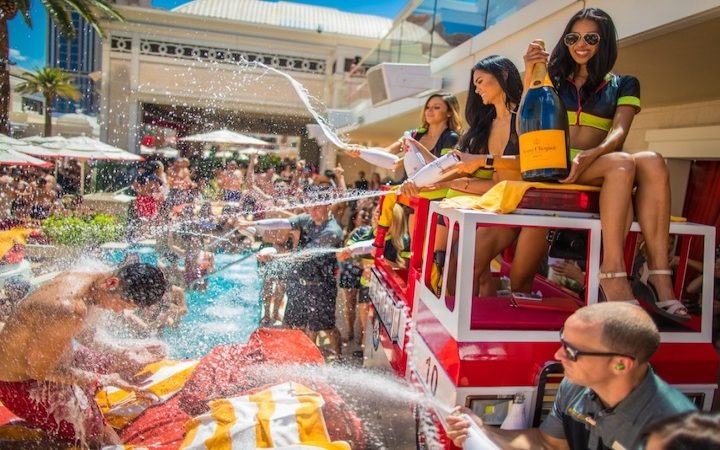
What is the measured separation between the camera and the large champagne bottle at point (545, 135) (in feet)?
9.75

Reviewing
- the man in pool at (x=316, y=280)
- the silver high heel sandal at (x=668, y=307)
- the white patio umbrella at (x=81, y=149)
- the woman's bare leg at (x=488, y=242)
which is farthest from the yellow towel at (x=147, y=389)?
the white patio umbrella at (x=81, y=149)

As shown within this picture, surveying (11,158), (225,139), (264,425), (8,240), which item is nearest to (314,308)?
(264,425)

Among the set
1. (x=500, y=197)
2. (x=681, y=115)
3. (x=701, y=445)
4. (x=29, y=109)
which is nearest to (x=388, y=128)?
(x=681, y=115)

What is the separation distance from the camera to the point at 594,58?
10.9 ft

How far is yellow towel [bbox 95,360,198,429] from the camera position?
4.14 metres

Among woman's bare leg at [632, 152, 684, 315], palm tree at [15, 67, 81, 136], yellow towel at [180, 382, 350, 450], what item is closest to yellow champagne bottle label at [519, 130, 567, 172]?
woman's bare leg at [632, 152, 684, 315]

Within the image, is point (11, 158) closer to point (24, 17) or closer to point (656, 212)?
point (24, 17)

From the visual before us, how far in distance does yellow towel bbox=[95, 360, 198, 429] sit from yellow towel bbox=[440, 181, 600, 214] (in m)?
2.85

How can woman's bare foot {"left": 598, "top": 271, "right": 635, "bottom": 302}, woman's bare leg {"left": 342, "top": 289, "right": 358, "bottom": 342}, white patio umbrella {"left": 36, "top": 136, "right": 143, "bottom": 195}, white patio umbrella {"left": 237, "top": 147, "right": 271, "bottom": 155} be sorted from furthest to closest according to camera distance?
white patio umbrella {"left": 237, "top": 147, "right": 271, "bottom": 155} → white patio umbrella {"left": 36, "top": 136, "right": 143, "bottom": 195} → woman's bare leg {"left": 342, "top": 289, "right": 358, "bottom": 342} → woman's bare foot {"left": 598, "top": 271, "right": 635, "bottom": 302}

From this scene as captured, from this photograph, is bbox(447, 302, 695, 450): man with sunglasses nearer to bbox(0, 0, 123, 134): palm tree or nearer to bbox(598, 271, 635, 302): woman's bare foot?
bbox(598, 271, 635, 302): woman's bare foot

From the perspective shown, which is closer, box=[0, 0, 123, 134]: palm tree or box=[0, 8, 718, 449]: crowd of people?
box=[0, 8, 718, 449]: crowd of people

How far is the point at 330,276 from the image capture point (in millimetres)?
6191

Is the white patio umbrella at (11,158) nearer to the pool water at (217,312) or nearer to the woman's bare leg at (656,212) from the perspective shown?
the pool water at (217,312)

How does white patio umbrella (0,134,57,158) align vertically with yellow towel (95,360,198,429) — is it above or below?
above
